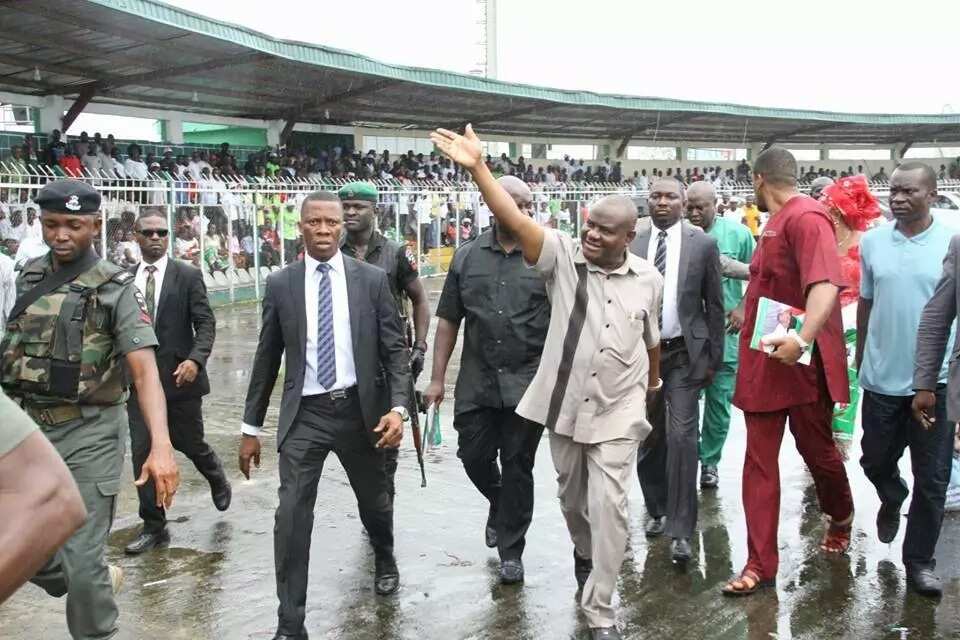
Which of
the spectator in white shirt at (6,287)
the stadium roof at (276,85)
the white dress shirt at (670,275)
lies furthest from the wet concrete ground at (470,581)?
the stadium roof at (276,85)

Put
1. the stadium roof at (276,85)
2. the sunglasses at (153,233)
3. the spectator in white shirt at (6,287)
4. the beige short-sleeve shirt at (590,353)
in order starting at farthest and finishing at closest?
the stadium roof at (276,85)
the spectator in white shirt at (6,287)
the sunglasses at (153,233)
the beige short-sleeve shirt at (590,353)

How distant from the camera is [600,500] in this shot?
449 cm

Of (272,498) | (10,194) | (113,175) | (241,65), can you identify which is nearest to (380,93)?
(241,65)

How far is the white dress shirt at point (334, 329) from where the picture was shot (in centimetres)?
473

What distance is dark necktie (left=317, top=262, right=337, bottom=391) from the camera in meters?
4.71

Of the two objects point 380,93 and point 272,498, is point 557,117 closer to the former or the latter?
point 380,93

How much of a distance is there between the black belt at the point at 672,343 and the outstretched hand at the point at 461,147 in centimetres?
194

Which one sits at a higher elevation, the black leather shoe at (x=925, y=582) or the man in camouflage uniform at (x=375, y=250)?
the man in camouflage uniform at (x=375, y=250)

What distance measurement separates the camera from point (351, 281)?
4832 mm

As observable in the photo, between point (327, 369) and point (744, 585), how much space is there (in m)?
2.04

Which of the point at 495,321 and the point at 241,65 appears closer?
the point at 495,321

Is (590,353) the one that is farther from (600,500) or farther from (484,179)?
(484,179)

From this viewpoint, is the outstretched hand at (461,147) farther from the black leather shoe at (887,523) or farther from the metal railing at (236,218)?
the metal railing at (236,218)

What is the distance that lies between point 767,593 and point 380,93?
23469mm
